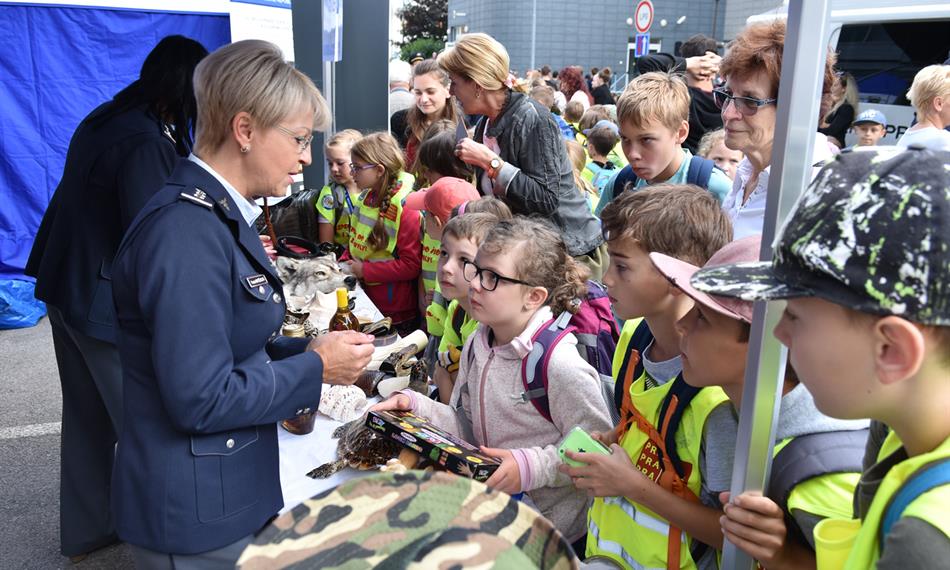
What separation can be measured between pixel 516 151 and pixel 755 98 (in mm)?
1277

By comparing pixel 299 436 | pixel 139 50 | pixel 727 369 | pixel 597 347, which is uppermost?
pixel 139 50

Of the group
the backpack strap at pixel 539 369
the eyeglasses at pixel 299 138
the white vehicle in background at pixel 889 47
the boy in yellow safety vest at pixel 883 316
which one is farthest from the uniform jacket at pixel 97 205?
the white vehicle in background at pixel 889 47

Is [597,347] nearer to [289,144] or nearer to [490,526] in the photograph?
[289,144]

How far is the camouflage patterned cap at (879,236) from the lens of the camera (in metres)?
0.80

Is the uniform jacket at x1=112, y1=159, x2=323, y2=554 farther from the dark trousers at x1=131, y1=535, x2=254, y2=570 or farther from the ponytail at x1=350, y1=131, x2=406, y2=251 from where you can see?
the ponytail at x1=350, y1=131, x2=406, y2=251

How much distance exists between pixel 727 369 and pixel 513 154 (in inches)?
85.5

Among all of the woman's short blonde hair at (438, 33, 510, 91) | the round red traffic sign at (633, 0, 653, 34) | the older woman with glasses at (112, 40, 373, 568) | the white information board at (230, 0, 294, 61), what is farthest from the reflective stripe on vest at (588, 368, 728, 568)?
→ the round red traffic sign at (633, 0, 653, 34)

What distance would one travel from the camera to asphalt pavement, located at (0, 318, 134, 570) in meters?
3.06

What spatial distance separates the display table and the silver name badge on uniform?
679 mm

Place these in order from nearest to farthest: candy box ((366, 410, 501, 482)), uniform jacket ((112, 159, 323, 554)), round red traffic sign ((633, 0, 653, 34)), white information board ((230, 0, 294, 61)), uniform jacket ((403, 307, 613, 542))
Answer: uniform jacket ((112, 159, 323, 554)) < candy box ((366, 410, 501, 482)) < uniform jacket ((403, 307, 613, 542)) < white information board ((230, 0, 294, 61)) < round red traffic sign ((633, 0, 653, 34))

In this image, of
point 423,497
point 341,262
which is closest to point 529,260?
point 423,497

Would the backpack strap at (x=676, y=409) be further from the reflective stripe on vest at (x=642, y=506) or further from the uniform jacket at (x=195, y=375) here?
the uniform jacket at (x=195, y=375)

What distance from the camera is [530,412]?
7.13ft

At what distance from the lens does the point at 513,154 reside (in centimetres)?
343
